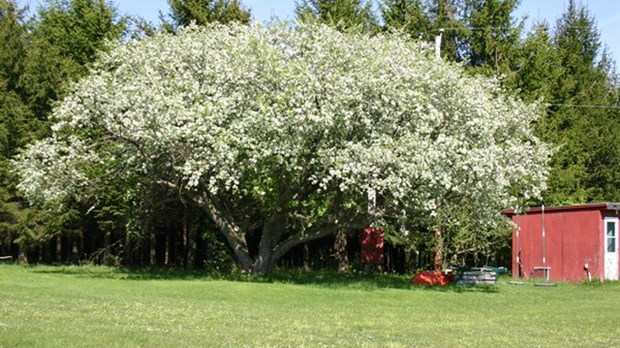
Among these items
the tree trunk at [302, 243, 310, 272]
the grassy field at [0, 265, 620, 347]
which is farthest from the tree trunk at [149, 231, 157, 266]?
the grassy field at [0, 265, 620, 347]

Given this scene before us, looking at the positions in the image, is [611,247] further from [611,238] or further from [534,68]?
[534,68]

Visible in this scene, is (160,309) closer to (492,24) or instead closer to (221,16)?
(221,16)

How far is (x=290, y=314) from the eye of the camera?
14.9 meters

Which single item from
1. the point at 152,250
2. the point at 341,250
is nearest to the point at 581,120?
the point at 341,250

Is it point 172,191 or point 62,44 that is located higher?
point 62,44

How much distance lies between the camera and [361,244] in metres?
34.2

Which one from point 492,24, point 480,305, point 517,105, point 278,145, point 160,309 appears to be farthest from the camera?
point 492,24

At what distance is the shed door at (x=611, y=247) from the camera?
2745 cm

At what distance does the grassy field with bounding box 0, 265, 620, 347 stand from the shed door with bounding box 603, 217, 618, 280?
12.0ft

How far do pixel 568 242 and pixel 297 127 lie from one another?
42.1 feet

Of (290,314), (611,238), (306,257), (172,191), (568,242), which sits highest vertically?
(172,191)

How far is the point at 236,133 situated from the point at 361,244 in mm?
13725

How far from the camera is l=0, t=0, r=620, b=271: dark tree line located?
31641mm

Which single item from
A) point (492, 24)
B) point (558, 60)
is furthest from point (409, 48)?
point (558, 60)
